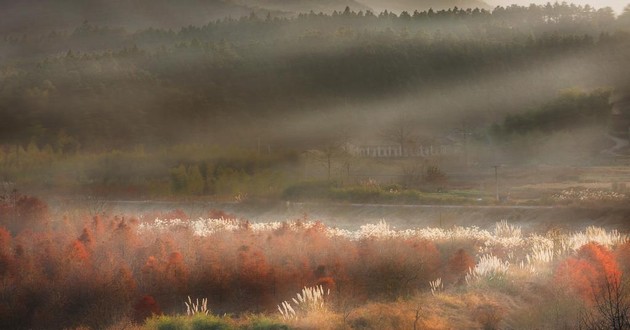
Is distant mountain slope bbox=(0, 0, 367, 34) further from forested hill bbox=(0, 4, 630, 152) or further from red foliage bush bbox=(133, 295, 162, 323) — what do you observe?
red foliage bush bbox=(133, 295, 162, 323)

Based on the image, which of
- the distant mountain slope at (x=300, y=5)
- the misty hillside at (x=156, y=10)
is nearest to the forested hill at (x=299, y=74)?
the misty hillside at (x=156, y=10)

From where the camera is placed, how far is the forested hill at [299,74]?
5888 cm

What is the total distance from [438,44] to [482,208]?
6954 centimetres

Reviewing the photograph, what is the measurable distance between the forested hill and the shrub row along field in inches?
1077

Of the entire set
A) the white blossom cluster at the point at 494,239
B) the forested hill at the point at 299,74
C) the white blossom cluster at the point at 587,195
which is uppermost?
the forested hill at the point at 299,74

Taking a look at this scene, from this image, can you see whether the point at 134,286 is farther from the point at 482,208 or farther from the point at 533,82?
the point at 533,82

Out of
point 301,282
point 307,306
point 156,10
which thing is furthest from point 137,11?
point 307,306

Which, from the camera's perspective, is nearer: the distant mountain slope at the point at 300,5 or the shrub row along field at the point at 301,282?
the shrub row along field at the point at 301,282

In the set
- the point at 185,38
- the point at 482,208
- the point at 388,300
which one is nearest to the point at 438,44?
the point at 185,38

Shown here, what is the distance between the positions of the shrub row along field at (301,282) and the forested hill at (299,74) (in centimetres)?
2736

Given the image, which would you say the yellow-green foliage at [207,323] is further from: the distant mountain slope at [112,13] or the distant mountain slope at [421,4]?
the distant mountain slope at [421,4]

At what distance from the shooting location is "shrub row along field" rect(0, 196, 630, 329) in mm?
16422

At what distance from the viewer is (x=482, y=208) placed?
127 feet

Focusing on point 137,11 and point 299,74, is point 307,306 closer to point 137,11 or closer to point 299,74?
point 299,74
